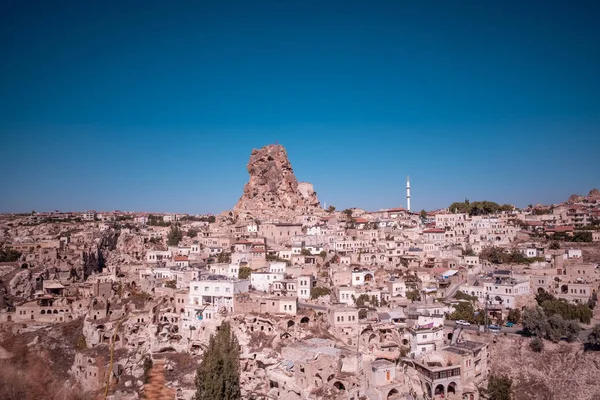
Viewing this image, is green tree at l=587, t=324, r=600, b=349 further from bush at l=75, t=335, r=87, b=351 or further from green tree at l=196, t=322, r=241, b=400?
bush at l=75, t=335, r=87, b=351

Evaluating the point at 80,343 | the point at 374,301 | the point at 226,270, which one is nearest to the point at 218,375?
the point at 374,301

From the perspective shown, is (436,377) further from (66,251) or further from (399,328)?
(66,251)

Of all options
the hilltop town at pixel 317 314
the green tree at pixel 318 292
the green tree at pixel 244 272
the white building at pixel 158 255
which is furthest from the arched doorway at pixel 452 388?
the white building at pixel 158 255

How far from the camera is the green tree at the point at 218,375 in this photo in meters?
26.7

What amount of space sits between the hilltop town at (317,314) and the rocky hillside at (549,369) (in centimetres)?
8

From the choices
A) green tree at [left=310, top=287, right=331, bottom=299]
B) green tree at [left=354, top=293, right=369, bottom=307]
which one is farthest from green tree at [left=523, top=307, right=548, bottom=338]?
green tree at [left=310, top=287, right=331, bottom=299]

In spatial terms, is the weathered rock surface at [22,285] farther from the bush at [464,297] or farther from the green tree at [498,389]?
the green tree at [498,389]

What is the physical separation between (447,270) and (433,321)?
1270cm

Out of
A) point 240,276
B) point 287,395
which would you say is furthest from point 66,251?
point 287,395

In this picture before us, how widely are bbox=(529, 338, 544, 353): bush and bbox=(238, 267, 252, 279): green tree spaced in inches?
913

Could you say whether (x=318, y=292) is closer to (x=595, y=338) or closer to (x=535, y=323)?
(x=535, y=323)

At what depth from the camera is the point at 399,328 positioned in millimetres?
35625

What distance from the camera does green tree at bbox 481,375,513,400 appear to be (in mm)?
30625

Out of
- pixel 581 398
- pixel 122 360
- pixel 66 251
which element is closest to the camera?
pixel 581 398
